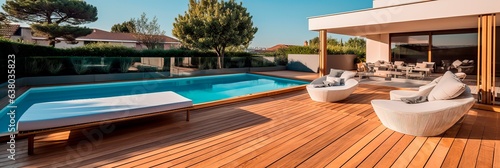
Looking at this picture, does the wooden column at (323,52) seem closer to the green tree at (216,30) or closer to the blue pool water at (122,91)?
the blue pool water at (122,91)

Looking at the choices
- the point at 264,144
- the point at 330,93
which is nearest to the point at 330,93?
the point at 330,93

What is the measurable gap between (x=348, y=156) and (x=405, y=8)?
5.30 m

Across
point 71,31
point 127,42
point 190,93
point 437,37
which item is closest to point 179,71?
point 190,93

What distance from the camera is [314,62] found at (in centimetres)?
1442

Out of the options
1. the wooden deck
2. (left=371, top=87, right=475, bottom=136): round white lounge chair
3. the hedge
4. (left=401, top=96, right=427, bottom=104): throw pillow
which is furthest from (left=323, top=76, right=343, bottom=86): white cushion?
the hedge

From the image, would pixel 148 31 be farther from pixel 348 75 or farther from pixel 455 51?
pixel 455 51

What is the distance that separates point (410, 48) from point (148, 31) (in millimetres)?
17738

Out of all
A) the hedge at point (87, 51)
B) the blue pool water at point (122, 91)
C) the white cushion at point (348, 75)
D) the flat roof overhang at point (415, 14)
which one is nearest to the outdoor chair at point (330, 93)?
the white cushion at point (348, 75)

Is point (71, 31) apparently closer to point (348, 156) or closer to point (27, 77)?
point (27, 77)

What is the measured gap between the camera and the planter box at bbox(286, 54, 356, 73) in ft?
47.1

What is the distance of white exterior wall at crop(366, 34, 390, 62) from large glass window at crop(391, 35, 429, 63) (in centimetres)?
30

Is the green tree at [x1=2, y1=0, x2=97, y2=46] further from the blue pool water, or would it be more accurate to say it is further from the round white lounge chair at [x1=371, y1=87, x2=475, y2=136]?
the round white lounge chair at [x1=371, y1=87, x2=475, y2=136]

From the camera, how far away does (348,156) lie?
272cm

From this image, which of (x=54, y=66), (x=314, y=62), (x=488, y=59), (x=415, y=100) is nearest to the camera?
(x=415, y=100)
